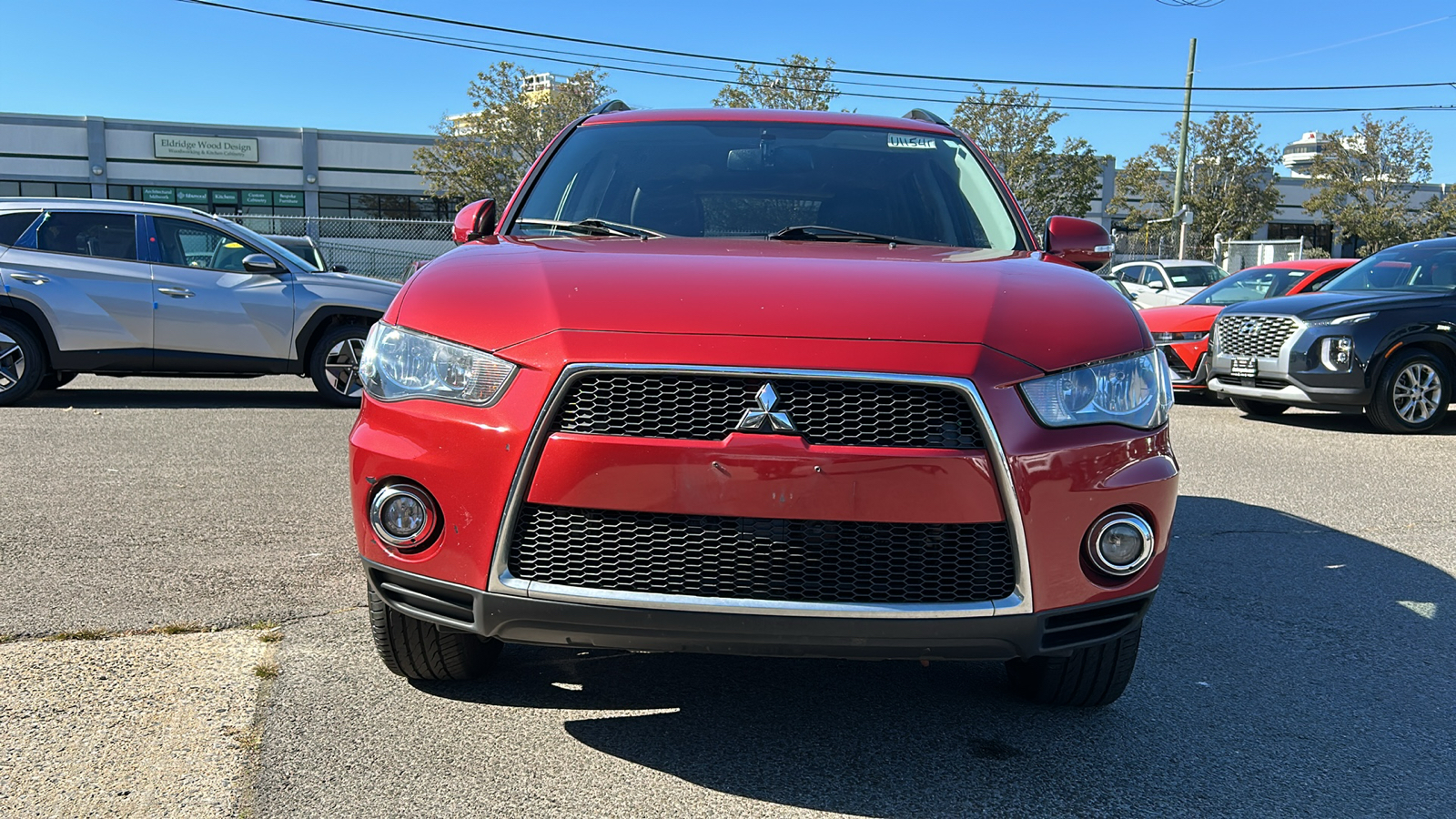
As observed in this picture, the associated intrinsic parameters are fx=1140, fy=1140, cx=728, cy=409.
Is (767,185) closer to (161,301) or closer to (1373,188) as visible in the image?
(161,301)

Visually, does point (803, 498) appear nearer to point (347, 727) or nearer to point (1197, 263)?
point (347, 727)

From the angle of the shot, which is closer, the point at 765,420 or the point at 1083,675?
the point at 765,420

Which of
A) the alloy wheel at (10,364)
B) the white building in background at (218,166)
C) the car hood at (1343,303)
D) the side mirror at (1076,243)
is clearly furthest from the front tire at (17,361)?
the white building in background at (218,166)

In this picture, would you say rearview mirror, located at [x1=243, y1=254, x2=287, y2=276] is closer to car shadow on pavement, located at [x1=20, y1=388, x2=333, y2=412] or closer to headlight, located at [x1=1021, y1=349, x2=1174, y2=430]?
car shadow on pavement, located at [x1=20, y1=388, x2=333, y2=412]

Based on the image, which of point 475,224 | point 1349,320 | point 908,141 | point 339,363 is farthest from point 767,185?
point 1349,320

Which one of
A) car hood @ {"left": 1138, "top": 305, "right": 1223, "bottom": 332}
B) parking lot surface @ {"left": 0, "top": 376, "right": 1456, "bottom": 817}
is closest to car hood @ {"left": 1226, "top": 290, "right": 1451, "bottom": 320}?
car hood @ {"left": 1138, "top": 305, "right": 1223, "bottom": 332}

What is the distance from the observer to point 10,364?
367 inches

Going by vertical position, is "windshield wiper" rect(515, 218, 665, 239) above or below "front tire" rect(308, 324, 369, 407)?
above

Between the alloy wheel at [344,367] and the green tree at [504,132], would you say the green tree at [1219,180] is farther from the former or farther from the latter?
the alloy wheel at [344,367]

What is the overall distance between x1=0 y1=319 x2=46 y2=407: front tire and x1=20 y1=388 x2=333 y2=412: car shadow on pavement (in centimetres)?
24

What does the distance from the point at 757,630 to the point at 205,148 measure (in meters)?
50.3

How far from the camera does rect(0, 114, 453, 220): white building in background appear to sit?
44844 mm

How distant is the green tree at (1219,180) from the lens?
47406 millimetres

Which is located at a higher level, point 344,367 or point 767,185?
point 767,185
